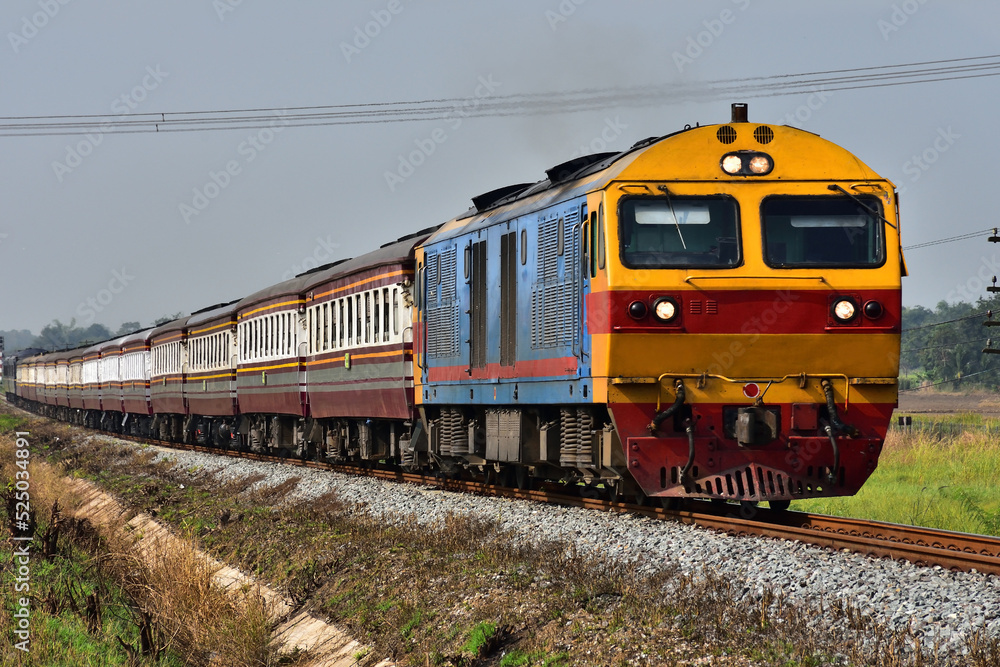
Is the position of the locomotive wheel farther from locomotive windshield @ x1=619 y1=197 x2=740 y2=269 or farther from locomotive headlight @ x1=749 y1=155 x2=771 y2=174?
locomotive headlight @ x1=749 y1=155 x2=771 y2=174

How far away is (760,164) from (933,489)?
838cm

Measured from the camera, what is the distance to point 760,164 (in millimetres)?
11070

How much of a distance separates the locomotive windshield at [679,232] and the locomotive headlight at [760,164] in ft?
1.28

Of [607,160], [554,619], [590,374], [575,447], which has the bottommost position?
[554,619]

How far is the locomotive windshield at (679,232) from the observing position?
35.4ft

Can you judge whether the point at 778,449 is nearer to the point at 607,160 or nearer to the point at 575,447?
the point at 575,447

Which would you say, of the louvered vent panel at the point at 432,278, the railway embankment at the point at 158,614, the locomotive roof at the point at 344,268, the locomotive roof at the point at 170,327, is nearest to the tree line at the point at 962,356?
the locomotive roof at the point at 170,327

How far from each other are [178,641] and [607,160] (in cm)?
620

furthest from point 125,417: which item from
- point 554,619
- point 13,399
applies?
point 13,399

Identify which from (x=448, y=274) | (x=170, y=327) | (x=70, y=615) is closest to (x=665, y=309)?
(x=448, y=274)

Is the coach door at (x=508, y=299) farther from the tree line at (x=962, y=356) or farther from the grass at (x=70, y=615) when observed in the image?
the tree line at (x=962, y=356)

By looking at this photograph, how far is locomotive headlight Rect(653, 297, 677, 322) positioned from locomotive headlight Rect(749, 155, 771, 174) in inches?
60.4

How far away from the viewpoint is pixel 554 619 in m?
7.56

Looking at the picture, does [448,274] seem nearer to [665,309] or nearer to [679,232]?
[679,232]
